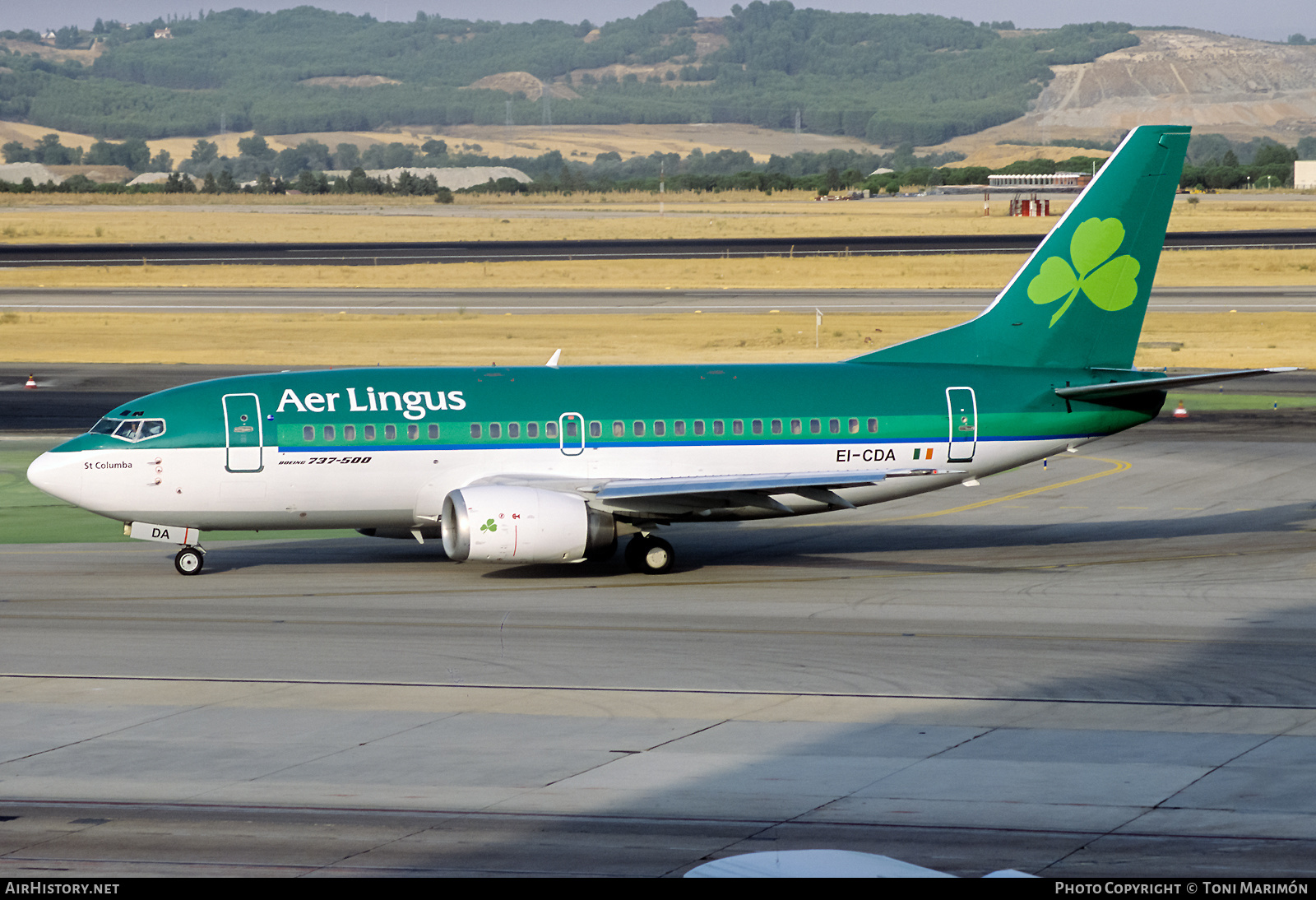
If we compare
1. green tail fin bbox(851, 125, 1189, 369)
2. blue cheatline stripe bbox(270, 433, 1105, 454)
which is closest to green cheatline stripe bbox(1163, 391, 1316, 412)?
green tail fin bbox(851, 125, 1189, 369)

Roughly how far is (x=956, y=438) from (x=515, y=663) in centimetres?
1244

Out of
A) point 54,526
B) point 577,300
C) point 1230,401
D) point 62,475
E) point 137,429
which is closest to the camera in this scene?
point 62,475

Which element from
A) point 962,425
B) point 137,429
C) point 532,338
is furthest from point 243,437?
point 532,338

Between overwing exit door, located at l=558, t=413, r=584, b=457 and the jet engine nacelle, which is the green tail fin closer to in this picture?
overwing exit door, located at l=558, t=413, r=584, b=457

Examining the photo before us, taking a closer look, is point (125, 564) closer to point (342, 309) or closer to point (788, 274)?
point (342, 309)

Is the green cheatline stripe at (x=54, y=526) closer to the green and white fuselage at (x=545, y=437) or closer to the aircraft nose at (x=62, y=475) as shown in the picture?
the aircraft nose at (x=62, y=475)

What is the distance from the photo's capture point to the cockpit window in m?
29.8

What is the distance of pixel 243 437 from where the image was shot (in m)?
29.9

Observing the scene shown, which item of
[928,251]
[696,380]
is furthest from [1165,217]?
[928,251]

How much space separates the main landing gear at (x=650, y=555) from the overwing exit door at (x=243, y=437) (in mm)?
7946

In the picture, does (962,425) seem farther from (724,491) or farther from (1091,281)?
(724,491)

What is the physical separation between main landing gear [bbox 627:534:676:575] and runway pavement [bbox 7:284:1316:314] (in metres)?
50.3

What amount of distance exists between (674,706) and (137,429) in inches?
584

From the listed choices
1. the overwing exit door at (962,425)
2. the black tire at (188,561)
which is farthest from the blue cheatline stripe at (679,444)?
the black tire at (188,561)
